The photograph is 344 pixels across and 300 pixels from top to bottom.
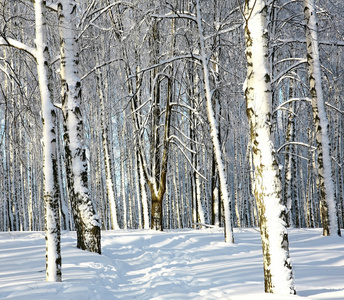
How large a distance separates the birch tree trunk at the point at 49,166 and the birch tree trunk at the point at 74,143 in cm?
222

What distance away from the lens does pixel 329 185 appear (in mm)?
8469

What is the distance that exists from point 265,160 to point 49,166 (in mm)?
3121

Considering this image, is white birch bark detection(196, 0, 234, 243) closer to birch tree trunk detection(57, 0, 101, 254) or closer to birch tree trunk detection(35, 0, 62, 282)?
birch tree trunk detection(57, 0, 101, 254)

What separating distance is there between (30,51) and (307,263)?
6.00 m

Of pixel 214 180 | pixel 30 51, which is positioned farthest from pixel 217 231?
pixel 30 51

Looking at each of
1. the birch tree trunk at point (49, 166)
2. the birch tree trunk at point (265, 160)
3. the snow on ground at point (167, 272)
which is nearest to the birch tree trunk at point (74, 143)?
the snow on ground at point (167, 272)

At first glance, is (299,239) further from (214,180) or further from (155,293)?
(155,293)

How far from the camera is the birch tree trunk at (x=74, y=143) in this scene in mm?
7055

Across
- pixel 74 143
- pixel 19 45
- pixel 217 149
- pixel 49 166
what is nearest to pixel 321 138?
pixel 217 149

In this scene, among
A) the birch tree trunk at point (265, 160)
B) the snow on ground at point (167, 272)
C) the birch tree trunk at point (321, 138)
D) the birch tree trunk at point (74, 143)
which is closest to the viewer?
the birch tree trunk at point (265, 160)

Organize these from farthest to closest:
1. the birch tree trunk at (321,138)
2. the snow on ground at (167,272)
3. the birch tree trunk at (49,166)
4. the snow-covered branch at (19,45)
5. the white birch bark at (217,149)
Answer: the white birch bark at (217,149), the birch tree trunk at (321,138), the snow-covered branch at (19,45), the birch tree trunk at (49,166), the snow on ground at (167,272)

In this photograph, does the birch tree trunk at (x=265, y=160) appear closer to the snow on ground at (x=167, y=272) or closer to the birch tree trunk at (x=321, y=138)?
the snow on ground at (x=167, y=272)

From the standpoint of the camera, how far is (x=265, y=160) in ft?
12.5

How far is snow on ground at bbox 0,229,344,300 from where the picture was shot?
397 cm
